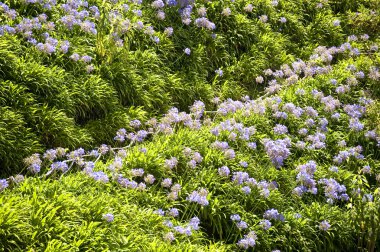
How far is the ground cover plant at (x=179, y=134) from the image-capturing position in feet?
14.4

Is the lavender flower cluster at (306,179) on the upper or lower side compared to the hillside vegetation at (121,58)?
lower

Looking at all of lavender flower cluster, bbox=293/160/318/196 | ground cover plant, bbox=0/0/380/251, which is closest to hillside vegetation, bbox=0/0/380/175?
ground cover plant, bbox=0/0/380/251

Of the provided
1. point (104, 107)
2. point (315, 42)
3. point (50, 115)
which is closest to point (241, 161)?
point (104, 107)

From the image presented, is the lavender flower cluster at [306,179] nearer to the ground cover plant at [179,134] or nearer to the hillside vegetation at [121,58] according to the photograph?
the ground cover plant at [179,134]

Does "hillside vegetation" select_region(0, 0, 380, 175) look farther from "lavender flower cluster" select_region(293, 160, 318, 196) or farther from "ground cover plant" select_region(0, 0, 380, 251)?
"lavender flower cluster" select_region(293, 160, 318, 196)

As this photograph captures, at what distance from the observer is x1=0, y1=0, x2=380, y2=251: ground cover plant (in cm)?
440

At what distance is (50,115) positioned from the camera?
5.18m

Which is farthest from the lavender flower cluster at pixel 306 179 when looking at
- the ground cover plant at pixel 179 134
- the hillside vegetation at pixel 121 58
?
the hillside vegetation at pixel 121 58

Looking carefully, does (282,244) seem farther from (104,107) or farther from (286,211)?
(104,107)

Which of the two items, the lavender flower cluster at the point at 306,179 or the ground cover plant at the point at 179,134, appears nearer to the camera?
the ground cover plant at the point at 179,134

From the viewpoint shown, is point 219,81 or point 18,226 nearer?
point 18,226

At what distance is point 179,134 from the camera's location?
18.1ft

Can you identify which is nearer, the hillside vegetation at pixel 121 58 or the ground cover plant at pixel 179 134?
the ground cover plant at pixel 179 134

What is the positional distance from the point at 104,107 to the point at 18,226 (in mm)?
2213
